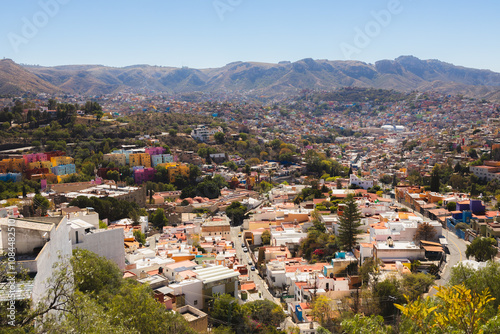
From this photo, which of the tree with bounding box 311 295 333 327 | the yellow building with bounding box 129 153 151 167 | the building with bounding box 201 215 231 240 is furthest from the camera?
the yellow building with bounding box 129 153 151 167

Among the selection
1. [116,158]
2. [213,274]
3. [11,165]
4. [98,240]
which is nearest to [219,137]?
[116,158]

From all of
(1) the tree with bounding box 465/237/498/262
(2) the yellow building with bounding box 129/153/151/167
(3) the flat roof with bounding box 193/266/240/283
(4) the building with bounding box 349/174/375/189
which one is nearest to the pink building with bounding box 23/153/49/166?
(2) the yellow building with bounding box 129/153/151/167

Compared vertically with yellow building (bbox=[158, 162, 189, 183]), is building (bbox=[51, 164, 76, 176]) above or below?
above

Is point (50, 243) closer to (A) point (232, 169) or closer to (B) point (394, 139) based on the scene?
(A) point (232, 169)

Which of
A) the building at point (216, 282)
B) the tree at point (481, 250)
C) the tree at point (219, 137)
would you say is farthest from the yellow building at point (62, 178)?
the tree at point (481, 250)

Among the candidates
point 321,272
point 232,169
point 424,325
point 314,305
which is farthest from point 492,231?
point 232,169

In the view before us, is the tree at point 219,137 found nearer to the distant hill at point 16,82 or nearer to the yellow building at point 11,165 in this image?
the yellow building at point 11,165

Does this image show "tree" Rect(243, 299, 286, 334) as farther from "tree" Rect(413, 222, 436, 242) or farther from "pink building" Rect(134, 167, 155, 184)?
"pink building" Rect(134, 167, 155, 184)
